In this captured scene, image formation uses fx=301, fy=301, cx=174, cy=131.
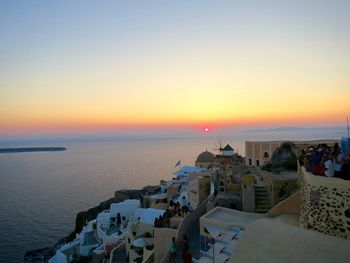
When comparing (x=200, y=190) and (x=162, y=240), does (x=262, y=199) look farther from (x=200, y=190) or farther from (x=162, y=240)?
(x=162, y=240)

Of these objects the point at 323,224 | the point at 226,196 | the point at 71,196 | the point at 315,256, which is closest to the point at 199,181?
the point at 226,196

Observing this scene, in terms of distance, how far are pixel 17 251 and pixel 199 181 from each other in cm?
2661

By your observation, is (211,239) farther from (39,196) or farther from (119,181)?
(119,181)

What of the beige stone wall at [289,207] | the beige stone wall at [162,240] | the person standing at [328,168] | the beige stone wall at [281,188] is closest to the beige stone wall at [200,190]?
the beige stone wall at [281,188]

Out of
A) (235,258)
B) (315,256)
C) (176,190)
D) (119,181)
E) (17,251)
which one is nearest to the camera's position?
(315,256)

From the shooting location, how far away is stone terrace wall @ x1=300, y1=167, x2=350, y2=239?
712 centimetres

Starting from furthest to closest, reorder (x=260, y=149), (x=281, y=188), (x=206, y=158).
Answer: (x=206, y=158)
(x=260, y=149)
(x=281, y=188)

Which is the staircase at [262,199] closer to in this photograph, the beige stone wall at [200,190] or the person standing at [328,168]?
the beige stone wall at [200,190]

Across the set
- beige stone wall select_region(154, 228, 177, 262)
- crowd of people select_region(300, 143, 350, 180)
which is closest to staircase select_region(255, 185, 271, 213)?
beige stone wall select_region(154, 228, 177, 262)

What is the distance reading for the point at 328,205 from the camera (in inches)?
294

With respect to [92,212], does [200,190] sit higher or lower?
higher

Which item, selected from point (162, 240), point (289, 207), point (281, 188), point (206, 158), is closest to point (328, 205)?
point (289, 207)

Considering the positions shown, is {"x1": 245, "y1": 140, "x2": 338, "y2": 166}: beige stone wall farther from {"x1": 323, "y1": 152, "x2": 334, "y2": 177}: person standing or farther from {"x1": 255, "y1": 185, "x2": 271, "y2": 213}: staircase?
{"x1": 323, "y1": 152, "x2": 334, "y2": 177}: person standing

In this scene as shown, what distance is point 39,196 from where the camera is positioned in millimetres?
61281
